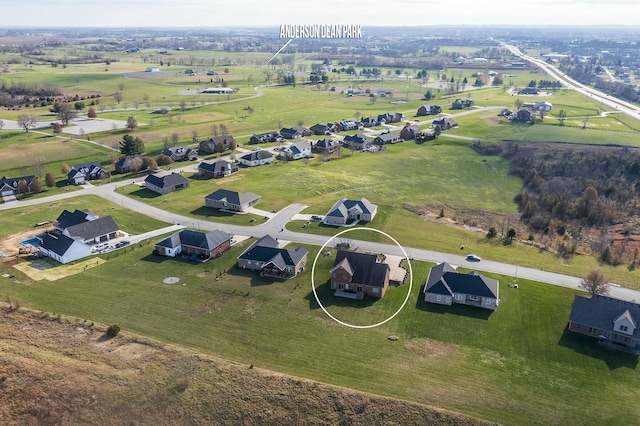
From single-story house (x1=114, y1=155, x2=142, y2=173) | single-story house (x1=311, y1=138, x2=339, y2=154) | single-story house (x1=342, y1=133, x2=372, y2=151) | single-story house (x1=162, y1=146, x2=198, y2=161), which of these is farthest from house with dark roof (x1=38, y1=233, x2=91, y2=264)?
single-story house (x1=342, y1=133, x2=372, y2=151)

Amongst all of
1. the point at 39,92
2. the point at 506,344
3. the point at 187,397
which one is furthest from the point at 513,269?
the point at 39,92

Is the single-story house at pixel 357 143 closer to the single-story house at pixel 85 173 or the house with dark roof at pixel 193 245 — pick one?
the single-story house at pixel 85 173

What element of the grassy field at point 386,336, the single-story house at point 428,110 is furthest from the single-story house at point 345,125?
the grassy field at point 386,336

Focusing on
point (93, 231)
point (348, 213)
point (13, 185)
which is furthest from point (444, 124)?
point (13, 185)

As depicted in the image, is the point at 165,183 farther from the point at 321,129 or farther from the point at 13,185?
the point at 321,129

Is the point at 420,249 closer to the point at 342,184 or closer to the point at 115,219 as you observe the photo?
the point at 342,184

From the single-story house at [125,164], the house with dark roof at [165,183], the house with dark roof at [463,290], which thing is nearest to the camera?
the house with dark roof at [463,290]
